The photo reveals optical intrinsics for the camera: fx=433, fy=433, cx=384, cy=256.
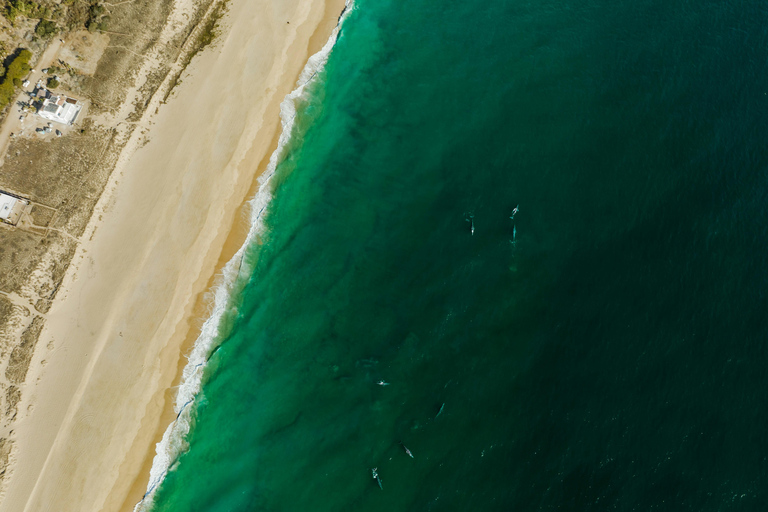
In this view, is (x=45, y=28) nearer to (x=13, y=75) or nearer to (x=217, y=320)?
(x=13, y=75)

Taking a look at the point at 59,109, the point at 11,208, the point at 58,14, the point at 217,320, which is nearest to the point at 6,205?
the point at 11,208

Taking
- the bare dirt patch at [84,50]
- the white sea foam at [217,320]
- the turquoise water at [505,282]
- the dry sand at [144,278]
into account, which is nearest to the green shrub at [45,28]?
the bare dirt patch at [84,50]

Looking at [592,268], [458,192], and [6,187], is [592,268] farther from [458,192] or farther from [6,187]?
[6,187]

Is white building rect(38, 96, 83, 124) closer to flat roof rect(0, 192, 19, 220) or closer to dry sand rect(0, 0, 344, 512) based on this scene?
dry sand rect(0, 0, 344, 512)

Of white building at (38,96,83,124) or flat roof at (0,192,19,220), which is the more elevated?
white building at (38,96,83,124)

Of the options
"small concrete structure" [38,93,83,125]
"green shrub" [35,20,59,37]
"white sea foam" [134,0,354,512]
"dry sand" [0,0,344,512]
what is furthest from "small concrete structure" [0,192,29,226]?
"white sea foam" [134,0,354,512]

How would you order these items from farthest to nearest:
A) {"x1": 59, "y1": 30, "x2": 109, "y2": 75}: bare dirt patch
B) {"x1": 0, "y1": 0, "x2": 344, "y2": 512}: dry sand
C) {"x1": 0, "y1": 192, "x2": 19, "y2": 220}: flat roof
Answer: {"x1": 59, "y1": 30, "x2": 109, "y2": 75}: bare dirt patch, {"x1": 0, "y1": 192, "x2": 19, "y2": 220}: flat roof, {"x1": 0, "y1": 0, "x2": 344, "y2": 512}: dry sand

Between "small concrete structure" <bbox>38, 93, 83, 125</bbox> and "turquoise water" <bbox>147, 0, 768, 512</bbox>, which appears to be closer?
"turquoise water" <bbox>147, 0, 768, 512</bbox>

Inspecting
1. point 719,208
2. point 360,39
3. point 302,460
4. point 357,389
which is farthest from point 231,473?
point 719,208
